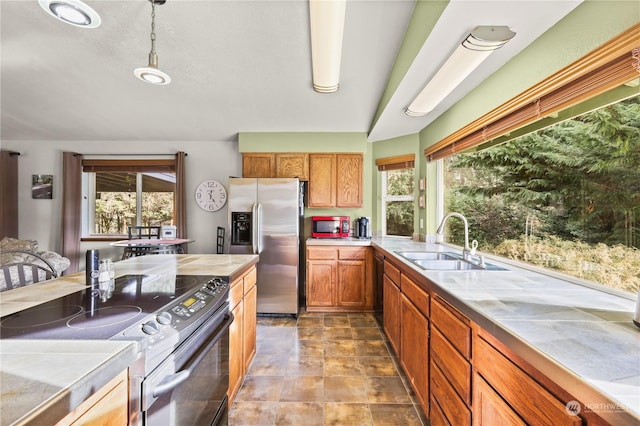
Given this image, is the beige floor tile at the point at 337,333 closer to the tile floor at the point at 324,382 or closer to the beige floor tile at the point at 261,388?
the tile floor at the point at 324,382

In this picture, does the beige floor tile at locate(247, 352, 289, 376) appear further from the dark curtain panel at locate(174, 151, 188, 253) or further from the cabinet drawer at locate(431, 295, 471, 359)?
the dark curtain panel at locate(174, 151, 188, 253)

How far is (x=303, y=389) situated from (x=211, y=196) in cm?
342

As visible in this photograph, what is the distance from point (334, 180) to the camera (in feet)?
12.5

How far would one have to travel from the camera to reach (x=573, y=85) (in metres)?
1.35

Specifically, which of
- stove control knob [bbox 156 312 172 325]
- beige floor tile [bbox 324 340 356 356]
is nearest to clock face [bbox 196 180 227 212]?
beige floor tile [bbox 324 340 356 356]

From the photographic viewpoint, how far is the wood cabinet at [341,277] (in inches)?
134

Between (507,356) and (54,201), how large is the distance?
6.30m

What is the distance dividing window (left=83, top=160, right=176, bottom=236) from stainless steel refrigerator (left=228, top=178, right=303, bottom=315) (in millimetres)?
2003

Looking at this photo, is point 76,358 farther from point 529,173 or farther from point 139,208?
point 139,208

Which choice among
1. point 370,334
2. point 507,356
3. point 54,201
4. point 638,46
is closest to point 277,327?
point 370,334

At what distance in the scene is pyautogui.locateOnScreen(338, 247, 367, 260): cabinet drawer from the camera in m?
3.40

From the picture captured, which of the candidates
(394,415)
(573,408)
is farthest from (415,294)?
(573,408)

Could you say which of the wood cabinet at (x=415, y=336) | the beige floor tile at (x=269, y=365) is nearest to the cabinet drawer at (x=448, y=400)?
the wood cabinet at (x=415, y=336)

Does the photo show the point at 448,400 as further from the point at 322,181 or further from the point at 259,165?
the point at 259,165
